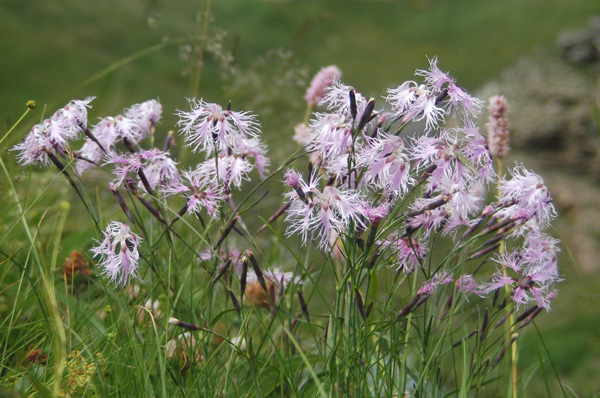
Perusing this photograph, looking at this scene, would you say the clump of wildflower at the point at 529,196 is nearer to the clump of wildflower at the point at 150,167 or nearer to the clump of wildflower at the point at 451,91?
the clump of wildflower at the point at 451,91

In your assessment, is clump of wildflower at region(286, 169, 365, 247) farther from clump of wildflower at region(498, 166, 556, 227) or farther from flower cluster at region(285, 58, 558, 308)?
clump of wildflower at region(498, 166, 556, 227)

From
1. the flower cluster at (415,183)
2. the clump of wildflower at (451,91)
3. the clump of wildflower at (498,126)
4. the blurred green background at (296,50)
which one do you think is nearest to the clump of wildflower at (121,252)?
the flower cluster at (415,183)

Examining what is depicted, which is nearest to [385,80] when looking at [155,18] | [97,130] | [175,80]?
[175,80]

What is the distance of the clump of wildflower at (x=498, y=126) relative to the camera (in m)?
1.01

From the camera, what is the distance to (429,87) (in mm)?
816

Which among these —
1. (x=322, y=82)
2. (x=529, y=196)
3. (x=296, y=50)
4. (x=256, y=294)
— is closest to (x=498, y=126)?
(x=529, y=196)

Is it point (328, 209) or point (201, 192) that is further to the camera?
point (201, 192)

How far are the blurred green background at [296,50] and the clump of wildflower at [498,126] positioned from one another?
0.77m

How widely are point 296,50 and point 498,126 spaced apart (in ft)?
12.4

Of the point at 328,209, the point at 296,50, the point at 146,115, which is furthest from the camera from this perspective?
the point at 296,50

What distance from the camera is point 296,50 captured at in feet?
15.3

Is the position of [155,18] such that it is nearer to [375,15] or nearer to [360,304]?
[360,304]

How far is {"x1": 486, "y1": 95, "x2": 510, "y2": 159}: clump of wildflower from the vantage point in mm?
1014

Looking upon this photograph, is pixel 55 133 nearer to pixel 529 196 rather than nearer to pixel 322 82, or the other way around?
pixel 322 82
